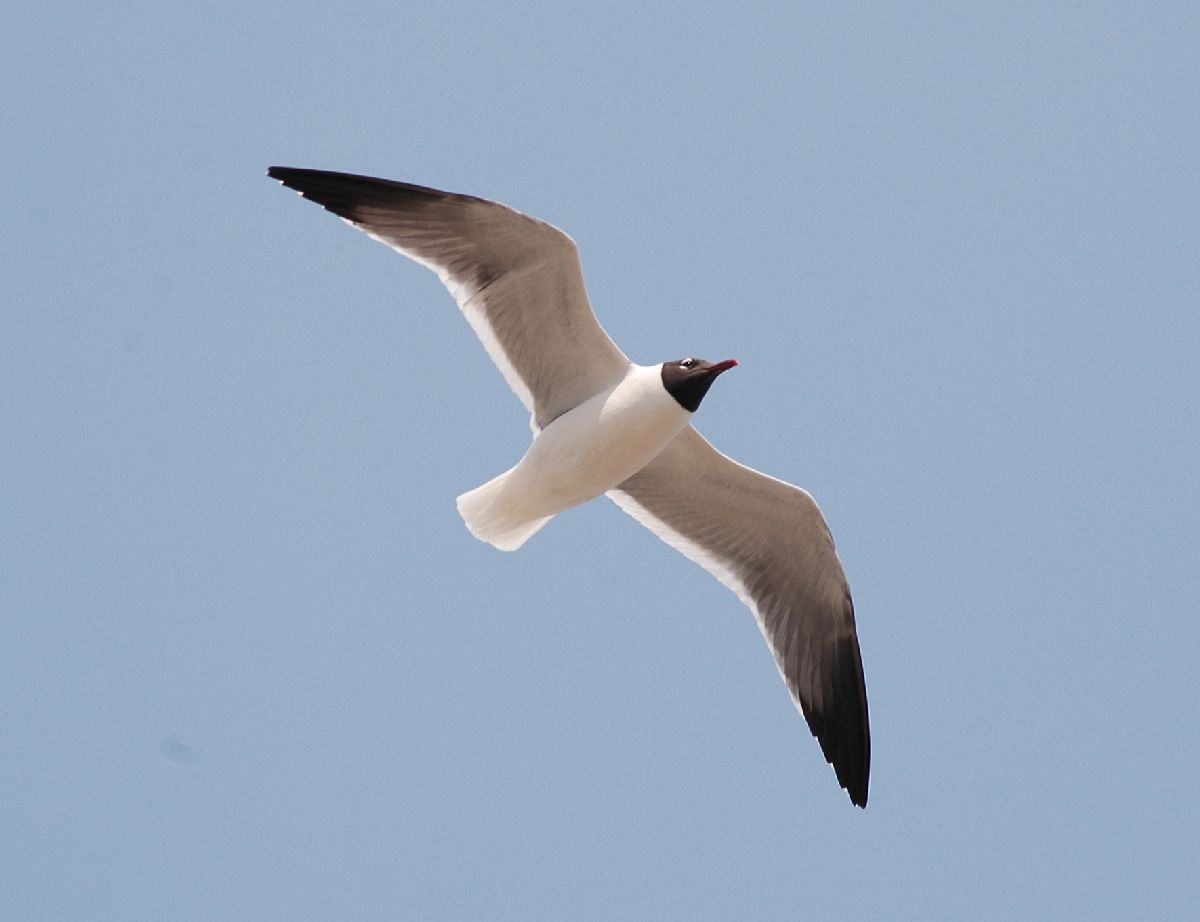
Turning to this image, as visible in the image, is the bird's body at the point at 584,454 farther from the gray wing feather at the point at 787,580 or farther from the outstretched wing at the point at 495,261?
the gray wing feather at the point at 787,580

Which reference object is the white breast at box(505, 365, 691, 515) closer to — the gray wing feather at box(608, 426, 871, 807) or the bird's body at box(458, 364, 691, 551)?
the bird's body at box(458, 364, 691, 551)

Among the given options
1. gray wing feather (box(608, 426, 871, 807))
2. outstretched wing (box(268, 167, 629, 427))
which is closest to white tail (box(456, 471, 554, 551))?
outstretched wing (box(268, 167, 629, 427))

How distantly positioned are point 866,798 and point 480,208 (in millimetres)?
3977

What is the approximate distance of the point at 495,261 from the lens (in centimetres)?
816

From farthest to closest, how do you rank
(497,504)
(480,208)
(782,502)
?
(782,502), (497,504), (480,208)

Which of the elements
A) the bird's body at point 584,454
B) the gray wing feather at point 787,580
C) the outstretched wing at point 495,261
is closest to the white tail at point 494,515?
the bird's body at point 584,454

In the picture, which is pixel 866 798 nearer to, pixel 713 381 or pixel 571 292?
pixel 713 381

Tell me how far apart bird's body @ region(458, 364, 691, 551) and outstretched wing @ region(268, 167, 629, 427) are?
0.30m

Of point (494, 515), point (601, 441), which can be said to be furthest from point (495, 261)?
point (494, 515)

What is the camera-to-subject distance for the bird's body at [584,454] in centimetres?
824

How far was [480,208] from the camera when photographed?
7910 mm

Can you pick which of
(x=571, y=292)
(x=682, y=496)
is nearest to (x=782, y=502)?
(x=682, y=496)

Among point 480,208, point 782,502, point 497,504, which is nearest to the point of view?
point 480,208

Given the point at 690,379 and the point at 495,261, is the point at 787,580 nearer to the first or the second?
the point at 690,379
